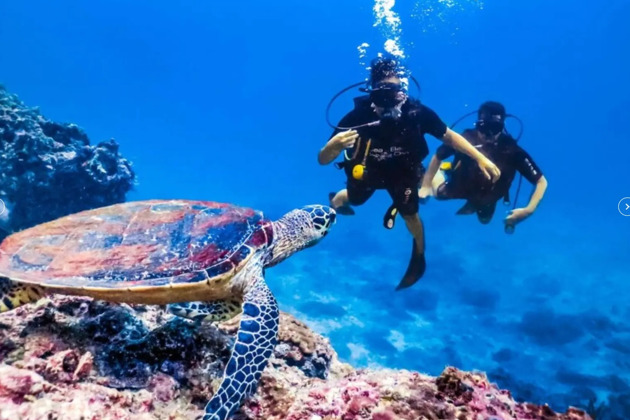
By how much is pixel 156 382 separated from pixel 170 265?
32.5 inches

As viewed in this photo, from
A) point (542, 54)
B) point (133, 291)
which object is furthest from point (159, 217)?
point (542, 54)

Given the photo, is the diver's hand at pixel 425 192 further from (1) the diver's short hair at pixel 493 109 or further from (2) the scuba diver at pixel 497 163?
(1) the diver's short hair at pixel 493 109

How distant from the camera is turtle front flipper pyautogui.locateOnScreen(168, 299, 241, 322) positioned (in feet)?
10.6

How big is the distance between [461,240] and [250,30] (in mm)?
103953

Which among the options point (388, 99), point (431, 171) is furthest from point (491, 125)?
point (388, 99)

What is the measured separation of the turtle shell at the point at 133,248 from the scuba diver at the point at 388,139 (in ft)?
9.12

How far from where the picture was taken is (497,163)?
7.71m

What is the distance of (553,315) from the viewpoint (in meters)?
19.0

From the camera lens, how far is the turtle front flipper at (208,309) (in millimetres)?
3234

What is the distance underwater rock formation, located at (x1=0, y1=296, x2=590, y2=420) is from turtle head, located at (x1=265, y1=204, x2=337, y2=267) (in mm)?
1006

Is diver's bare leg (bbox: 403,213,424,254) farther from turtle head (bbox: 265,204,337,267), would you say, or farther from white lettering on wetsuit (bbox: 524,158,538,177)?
turtle head (bbox: 265,204,337,267)

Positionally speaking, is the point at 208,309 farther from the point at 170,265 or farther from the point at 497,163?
the point at 497,163

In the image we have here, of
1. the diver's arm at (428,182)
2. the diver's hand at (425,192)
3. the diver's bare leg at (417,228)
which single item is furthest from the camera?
the diver's hand at (425,192)

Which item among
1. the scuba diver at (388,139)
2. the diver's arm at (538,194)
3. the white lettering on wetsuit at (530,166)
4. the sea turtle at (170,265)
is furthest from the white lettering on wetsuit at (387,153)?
the sea turtle at (170,265)
